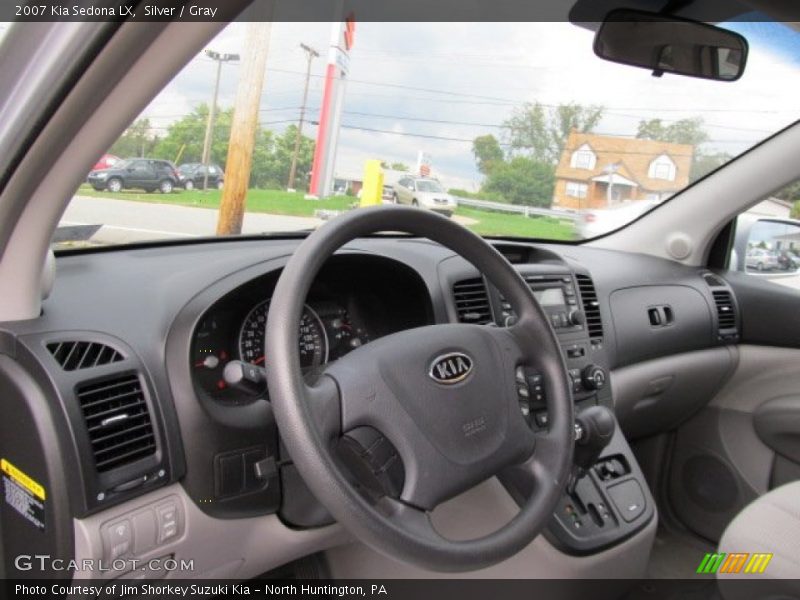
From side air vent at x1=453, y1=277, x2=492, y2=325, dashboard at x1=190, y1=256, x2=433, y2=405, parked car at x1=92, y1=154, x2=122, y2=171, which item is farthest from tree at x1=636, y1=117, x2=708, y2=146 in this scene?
parked car at x1=92, y1=154, x2=122, y2=171

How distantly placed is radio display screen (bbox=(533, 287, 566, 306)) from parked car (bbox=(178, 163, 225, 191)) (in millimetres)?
1164

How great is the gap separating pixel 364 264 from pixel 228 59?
669 mm

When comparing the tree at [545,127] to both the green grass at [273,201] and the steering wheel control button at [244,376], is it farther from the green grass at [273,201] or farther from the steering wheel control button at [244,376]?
the steering wheel control button at [244,376]

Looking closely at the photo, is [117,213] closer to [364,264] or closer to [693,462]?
[364,264]

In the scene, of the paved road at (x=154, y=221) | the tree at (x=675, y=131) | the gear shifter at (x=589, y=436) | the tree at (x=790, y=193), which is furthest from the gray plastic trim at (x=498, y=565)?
the tree at (x=675, y=131)

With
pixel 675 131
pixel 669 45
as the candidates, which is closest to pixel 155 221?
pixel 669 45

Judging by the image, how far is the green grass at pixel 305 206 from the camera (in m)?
1.80

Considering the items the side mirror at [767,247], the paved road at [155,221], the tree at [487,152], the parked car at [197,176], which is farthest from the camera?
the tree at [487,152]

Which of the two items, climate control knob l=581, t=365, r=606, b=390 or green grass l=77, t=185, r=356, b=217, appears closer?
green grass l=77, t=185, r=356, b=217

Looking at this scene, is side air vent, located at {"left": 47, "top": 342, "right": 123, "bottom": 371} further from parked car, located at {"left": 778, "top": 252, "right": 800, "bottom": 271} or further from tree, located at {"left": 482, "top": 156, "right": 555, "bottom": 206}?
parked car, located at {"left": 778, "top": 252, "right": 800, "bottom": 271}

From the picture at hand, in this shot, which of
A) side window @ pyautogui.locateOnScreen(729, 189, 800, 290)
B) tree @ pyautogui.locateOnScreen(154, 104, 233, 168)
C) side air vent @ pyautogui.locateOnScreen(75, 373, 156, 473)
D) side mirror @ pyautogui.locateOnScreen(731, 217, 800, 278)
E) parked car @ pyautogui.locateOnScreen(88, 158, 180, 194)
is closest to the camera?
side air vent @ pyautogui.locateOnScreen(75, 373, 156, 473)

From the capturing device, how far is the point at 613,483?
7.43 ft

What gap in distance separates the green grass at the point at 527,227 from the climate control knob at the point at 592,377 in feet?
2.21

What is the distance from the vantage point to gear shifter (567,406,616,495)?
1.95 metres
